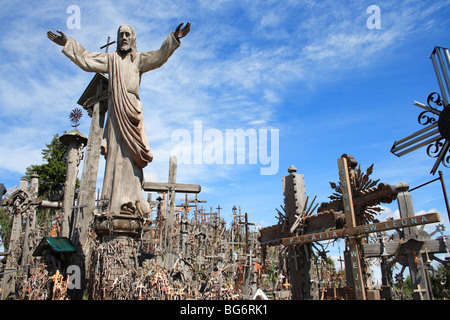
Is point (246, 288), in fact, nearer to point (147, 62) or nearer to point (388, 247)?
point (388, 247)

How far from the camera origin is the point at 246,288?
383 inches

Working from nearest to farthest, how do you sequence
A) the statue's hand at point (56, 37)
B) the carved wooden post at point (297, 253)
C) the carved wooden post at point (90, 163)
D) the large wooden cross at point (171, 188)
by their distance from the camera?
1. the carved wooden post at point (297, 253)
2. the statue's hand at point (56, 37)
3. the large wooden cross at point (171, 188)
4. the carved wooden post at point (90, 163)

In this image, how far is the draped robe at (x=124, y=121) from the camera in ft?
22.8

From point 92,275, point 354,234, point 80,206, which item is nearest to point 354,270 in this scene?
point 354,234

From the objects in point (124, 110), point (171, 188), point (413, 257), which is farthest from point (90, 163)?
point (413, 257)

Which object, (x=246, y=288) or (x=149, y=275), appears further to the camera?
(x=246, y=288)

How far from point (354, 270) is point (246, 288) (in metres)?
5.25

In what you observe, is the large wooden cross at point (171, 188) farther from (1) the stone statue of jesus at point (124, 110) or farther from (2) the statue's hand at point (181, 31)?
(2) the statue's hand at point (181, 31)

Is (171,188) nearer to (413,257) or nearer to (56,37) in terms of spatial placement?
(56,37)

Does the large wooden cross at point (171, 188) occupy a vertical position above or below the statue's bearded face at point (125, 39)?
below

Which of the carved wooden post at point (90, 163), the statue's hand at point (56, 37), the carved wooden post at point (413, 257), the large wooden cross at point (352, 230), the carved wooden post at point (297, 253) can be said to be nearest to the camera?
the large wooden cross at point (352, 230)

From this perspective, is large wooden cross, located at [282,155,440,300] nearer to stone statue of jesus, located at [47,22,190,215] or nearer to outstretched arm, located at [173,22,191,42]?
stone statue of jesus, located at [47,22,190,215]

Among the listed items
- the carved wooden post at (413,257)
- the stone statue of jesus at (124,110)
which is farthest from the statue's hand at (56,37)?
the carved wooden post at (413,257)

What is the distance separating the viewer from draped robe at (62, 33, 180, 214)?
6949mm
